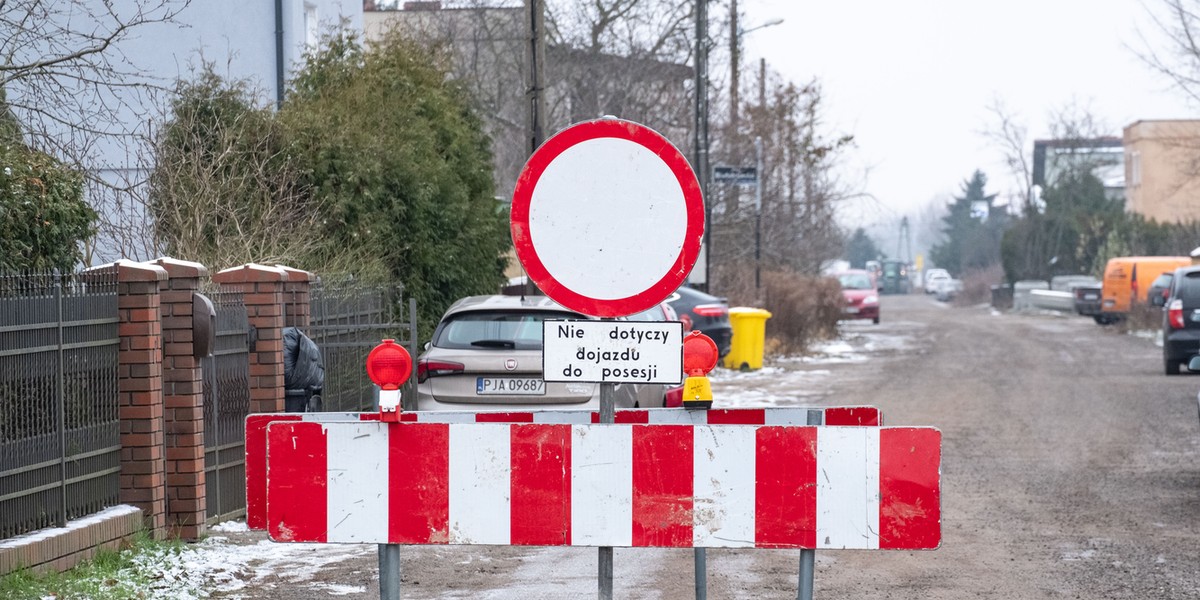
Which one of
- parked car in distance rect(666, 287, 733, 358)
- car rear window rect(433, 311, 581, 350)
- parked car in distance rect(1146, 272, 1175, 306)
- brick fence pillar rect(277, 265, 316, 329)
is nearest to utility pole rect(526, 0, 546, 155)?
car rear window rect(433, 311, 581, 350)

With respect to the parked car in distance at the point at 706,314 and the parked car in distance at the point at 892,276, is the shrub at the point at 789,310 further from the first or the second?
the parked car in distance at the point at 892,276

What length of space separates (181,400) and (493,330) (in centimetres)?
306

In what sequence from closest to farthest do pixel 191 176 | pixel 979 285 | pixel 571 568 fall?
1. pixel 571 568
2. pixel 191 176
3. pixel 979 285

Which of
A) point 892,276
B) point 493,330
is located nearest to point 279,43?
point 493,330

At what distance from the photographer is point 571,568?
8352 mm

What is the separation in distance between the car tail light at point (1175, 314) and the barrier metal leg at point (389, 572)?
64.1 ft

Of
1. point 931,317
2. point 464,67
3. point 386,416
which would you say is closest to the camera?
point 386,416

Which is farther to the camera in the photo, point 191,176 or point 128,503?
point 191,176

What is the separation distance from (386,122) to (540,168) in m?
12.8

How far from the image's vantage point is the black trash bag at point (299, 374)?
35.8 ft

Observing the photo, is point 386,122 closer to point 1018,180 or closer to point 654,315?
point 654,315

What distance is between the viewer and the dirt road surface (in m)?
7.78

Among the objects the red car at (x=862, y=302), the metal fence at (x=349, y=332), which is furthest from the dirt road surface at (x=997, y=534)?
the red car at (x=862, y=302)

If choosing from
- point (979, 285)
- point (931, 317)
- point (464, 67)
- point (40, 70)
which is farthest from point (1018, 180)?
point (40, 70)
